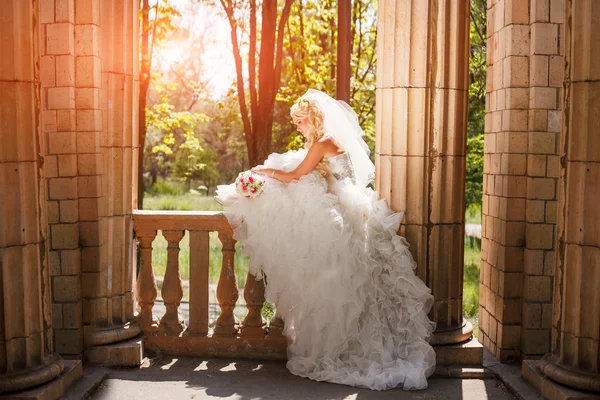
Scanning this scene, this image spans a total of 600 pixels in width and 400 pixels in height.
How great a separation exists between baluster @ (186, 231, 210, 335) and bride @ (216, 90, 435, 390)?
40 cm

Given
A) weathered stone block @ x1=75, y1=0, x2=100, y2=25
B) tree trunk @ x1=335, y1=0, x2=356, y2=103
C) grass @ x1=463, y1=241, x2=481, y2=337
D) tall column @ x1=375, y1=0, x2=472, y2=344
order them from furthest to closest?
grass @ x1=463, y1=241, x2=481, y2=337
tree trunk @ x1=335, y1=0, x2=356, y2=103
tall column @ x1=375, y1=0, x2=472, y2=344
weathered stone block @ x1=75, y1=0, x2=100, y2=25

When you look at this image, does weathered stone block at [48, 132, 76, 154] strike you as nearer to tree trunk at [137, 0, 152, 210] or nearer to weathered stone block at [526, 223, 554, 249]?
weathered stone block at [526, 223, 554, 249]

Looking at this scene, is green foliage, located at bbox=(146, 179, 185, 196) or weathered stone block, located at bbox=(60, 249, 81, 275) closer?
weathered stone block, located at bbox=(60, 249, 81, 275)

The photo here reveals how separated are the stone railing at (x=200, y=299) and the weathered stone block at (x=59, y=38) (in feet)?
4.28

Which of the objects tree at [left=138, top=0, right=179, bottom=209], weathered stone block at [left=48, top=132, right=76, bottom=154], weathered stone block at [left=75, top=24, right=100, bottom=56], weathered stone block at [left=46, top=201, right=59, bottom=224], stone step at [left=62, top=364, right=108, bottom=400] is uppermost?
tree at [left=138, top=0, right=179, bottom=209]

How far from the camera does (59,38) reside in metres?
4.87

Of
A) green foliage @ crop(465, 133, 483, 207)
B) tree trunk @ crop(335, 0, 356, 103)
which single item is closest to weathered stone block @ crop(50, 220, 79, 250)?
tree trunk @ crop(335, 0, 356, 103)

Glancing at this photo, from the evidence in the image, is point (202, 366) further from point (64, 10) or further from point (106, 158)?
point (64, 10)

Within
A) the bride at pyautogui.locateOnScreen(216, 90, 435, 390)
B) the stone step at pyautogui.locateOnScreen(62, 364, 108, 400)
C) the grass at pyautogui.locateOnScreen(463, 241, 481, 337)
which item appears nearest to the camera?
the stone step at pyautogui.locateOnScreen(62, 364, 108, 400)

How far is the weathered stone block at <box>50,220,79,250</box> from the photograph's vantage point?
4977mm

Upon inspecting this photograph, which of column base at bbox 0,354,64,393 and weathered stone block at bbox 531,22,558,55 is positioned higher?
weathered stone block at bbox 531,22,558,55

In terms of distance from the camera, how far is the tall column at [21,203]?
3873 millimetres

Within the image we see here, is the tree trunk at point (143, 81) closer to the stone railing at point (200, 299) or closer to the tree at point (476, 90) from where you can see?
the tree at point (476, 90)

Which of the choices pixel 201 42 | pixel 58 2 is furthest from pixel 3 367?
pixel 201 42
